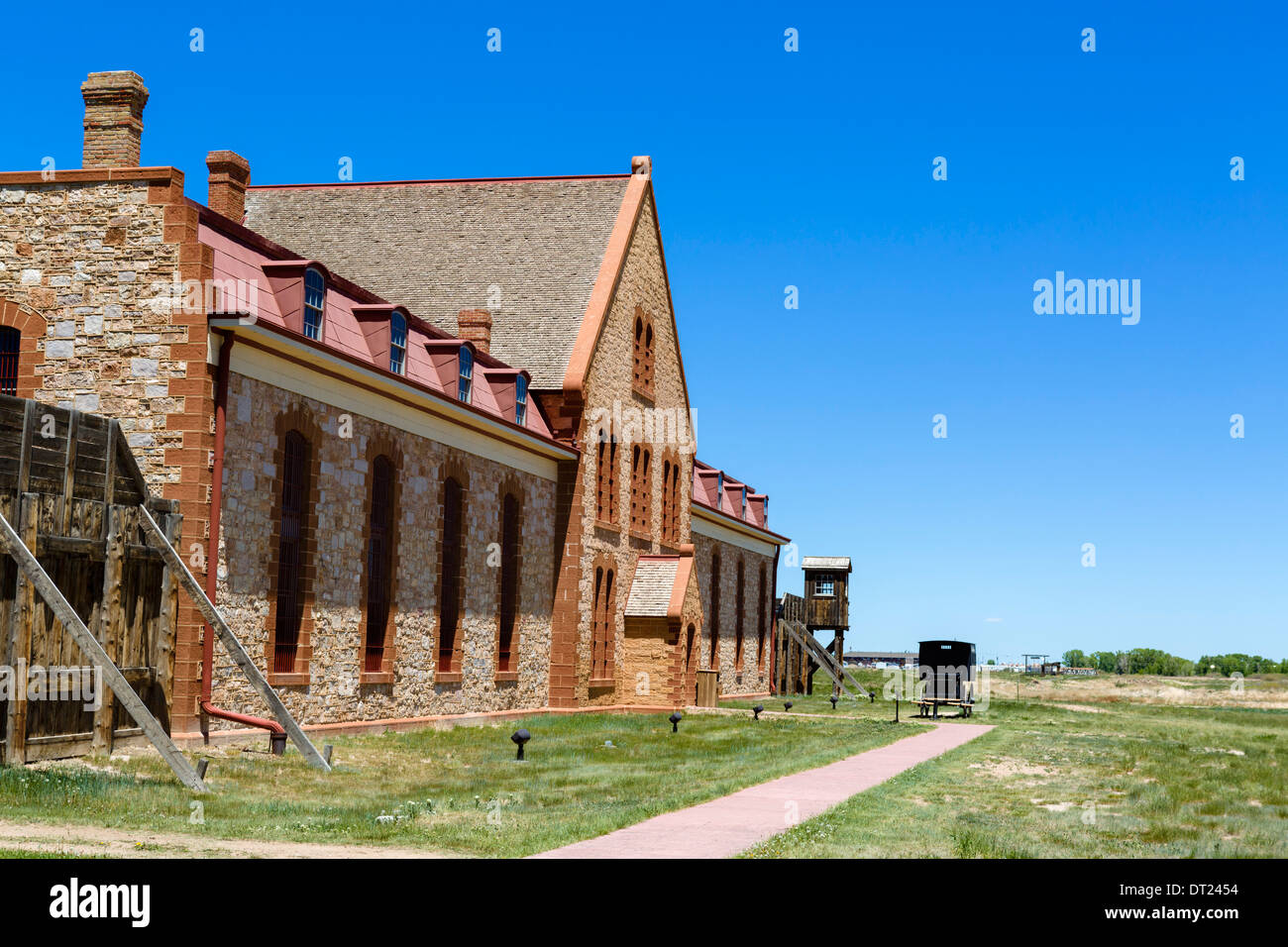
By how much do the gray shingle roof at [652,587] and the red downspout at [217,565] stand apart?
19449mm

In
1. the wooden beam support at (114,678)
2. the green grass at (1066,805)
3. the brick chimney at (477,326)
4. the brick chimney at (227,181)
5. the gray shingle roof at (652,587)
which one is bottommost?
the green grass at (1066,805)

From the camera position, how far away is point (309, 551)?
22062 mm

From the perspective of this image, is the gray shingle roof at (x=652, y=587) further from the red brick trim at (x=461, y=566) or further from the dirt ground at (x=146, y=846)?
the dirt ground at (x=146, y=846)

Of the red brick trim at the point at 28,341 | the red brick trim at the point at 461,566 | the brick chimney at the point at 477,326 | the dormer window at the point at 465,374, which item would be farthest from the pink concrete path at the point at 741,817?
the brick chimney at the point at 477,326

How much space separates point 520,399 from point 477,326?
2582 mm

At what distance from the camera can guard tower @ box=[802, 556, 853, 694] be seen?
59688 mm

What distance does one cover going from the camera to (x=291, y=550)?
2189cm

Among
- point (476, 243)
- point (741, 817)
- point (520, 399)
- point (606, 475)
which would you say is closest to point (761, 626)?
point (606, 475)

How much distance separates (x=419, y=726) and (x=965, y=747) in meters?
11.2

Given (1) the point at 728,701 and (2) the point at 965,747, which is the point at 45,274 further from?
(1) the point at 728,701

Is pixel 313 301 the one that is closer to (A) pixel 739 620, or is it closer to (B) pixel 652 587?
(B) pixel 652 587

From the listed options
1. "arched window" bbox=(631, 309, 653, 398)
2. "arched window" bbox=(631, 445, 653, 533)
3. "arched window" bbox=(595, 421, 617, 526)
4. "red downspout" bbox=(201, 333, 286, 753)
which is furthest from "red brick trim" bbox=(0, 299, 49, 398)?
"arched window" bbox=(631, 445, 653, 533)

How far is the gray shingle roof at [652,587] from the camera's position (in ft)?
126
